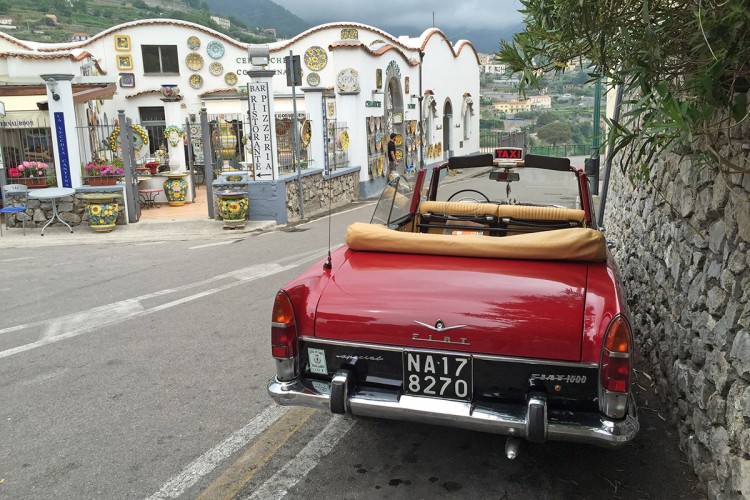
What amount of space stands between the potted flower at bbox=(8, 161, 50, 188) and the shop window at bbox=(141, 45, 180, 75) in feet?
40.5

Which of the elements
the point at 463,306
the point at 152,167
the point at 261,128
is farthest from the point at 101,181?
the point at 463,306

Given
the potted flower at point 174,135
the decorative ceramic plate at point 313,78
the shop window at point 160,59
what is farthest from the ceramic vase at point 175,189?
the shop window at point 160,59

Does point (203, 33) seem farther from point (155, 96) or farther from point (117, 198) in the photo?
point (117, 198)

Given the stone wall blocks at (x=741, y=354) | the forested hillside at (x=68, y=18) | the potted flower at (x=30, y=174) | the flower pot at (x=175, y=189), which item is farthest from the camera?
the forested hillside at (x=68, y=18)

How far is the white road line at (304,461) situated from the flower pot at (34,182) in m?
12.6

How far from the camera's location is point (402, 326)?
11.1 ft

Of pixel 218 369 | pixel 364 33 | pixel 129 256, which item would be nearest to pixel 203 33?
pixel 364 33

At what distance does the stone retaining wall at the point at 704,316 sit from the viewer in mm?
3100

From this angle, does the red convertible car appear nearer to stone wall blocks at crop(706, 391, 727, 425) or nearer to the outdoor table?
stone wall blocks at crop(706, 391, 727, 425)

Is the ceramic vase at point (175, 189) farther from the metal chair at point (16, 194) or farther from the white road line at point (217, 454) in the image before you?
the white road line at point (217, 454)

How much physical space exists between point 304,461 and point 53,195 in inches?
435

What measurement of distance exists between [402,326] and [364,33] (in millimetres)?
24113

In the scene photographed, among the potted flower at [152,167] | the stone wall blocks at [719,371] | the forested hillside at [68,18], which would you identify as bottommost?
the stone wall blocks at [719,371]

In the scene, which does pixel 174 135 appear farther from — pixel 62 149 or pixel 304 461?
pixel 304 461
